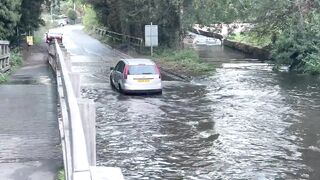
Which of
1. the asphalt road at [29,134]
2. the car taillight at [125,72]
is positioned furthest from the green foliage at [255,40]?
the asphalt road at [29,134]

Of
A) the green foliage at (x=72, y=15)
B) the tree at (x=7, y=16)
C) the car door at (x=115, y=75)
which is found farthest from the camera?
the green foliage at (x=72, y=15)

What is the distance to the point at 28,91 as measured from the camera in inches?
696

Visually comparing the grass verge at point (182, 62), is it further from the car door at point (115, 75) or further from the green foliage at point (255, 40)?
the car door at point (115, 75)

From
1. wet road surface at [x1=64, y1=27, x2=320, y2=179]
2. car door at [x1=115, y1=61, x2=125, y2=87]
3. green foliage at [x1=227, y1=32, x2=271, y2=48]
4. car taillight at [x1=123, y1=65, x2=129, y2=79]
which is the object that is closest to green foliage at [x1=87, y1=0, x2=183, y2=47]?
green foliage at [x1=227, y1=32, x2=271, y2=48]

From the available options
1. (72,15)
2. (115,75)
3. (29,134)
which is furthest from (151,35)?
(72,15)

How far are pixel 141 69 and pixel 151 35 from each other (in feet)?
50.3

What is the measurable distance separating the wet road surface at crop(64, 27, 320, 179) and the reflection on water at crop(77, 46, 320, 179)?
19 mm

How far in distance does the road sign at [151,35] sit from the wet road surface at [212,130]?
10157 millimetres

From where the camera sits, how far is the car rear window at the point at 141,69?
2189 centimetres

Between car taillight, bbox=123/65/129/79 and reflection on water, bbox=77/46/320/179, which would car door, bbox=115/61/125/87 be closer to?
car taillight, bbox=123/65/129/79

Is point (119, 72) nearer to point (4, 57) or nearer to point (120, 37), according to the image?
point (4, 57)

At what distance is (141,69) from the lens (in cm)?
2208

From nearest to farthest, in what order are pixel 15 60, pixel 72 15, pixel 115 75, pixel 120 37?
1. pixel 115 75
2. pixel 15 60
3. pixel 120 37
4. pixel 72 15

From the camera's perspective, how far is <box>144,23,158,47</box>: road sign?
1442 inches
